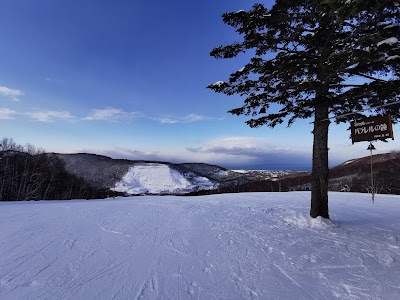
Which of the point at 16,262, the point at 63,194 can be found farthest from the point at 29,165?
the point at 16,262

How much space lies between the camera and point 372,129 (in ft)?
22.1

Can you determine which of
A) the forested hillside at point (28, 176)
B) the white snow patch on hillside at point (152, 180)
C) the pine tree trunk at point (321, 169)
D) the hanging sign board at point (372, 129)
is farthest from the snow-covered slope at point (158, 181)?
the hanging sign board at point (372, 129)

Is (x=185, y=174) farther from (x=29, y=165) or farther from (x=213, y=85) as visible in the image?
(x=213, y=85)

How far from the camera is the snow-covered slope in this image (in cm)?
14176

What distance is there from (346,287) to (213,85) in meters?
6.26

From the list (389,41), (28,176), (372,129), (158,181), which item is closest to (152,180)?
(158,181)

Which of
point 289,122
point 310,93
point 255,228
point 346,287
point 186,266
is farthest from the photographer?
point 289,122

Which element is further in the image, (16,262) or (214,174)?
(214,174)

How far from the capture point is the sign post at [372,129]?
6305 mm

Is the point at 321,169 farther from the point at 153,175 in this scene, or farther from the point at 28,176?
the point at 153,175

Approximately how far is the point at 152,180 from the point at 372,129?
532 feet

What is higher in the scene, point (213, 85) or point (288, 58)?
point (288, 58)

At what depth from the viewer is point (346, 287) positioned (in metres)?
4.11

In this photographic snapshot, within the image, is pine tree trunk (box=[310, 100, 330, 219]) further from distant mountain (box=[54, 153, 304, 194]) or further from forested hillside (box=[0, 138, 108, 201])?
distant mountain (box=[54, 153, 304, 194])
